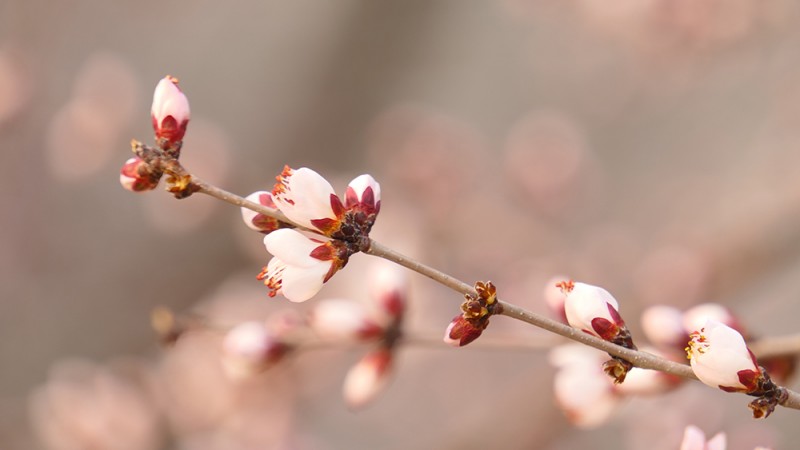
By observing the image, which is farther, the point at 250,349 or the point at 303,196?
the point at 250,349

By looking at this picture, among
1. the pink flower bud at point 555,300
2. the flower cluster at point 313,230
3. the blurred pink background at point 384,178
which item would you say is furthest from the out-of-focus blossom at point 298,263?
the blurred pink background at point 384,178

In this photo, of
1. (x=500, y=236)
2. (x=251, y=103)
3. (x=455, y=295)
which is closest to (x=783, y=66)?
(x=500, y=236)

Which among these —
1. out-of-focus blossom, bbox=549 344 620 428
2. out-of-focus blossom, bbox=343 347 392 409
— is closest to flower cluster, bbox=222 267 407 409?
out-of-focus blossom, bbox=343 347 392 409

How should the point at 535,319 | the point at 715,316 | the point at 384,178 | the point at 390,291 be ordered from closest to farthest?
the point at 535,319 < the point at 715,316 < the point at 390,291 < the point at 384,178

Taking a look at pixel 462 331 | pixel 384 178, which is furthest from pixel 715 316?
pixel 384 178

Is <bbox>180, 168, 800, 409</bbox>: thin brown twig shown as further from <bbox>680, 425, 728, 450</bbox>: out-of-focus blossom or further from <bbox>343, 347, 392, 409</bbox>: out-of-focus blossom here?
<bbox>343, 347, 392, 409</bbox>: out-of-focus blossom

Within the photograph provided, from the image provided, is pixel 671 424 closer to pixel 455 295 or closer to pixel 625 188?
pixel 455 295

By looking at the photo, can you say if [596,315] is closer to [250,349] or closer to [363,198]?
[363,198]

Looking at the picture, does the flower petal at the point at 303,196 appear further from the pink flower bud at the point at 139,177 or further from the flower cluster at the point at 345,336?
the flower cluster at the point at 345,336

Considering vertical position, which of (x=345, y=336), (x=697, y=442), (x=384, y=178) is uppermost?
(x=384, y=178)
